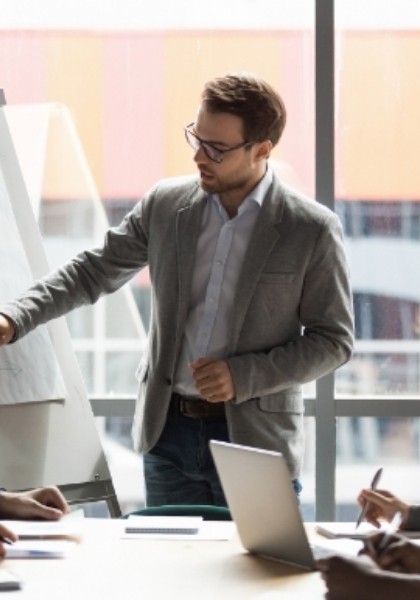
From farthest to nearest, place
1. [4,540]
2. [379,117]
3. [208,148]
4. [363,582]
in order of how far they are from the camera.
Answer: [379,117]
[208,148]
[4,540]
[363,582]

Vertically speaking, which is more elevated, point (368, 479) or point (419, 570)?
point (419, 570)

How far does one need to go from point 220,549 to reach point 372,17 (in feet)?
8.64

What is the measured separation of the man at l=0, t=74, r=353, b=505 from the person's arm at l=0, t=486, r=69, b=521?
72cm

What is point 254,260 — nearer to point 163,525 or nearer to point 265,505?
point 163,525

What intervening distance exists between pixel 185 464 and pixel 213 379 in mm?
354

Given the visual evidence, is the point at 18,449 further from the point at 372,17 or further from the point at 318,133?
the point at 372,17

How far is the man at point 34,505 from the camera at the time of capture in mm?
3393

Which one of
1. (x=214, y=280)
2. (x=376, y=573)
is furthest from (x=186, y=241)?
(x=376, y=573)

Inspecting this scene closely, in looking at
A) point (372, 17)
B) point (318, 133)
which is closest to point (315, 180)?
point (318, 133)

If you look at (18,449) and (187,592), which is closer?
(187,592)

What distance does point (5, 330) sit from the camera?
4.04 m

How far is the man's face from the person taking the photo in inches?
159

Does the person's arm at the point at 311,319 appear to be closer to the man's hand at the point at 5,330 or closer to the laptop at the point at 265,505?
the man's hand at the point at 5,330

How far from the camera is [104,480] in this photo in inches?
173
